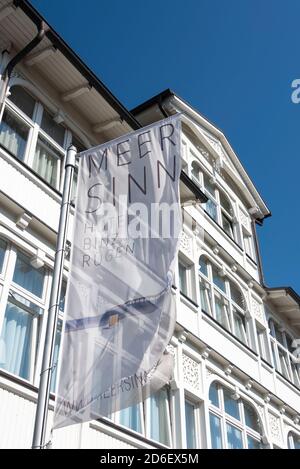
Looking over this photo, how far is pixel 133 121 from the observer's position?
1380 cm

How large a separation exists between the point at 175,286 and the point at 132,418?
13.0 ft

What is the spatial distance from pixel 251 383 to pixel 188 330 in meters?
3.61

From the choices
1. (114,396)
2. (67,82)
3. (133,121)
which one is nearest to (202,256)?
(133,121)

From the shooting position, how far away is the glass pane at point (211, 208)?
61.8 feet

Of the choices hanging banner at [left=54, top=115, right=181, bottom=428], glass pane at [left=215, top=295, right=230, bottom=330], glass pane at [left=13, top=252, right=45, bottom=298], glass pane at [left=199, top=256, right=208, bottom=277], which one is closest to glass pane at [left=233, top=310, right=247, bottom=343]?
glass pane at [left=215, top=295, right=230, bottom=330]

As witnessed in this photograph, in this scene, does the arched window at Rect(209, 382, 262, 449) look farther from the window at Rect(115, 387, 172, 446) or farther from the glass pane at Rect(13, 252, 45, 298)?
the glass pane at Rect(13, 252, 45, 298)

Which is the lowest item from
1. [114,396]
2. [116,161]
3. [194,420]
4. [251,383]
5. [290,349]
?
[114,396]

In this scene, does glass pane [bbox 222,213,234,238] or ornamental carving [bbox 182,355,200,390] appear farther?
glass pane [bbox 222,213,234,238]

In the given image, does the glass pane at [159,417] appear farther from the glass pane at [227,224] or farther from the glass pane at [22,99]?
the glass pane at [227,224]

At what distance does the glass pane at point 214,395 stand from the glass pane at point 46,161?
653 cm

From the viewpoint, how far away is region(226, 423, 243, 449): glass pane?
46.1 ft

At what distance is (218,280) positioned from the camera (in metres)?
17.7

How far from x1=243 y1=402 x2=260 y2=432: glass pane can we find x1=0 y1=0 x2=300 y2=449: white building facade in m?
0.04
